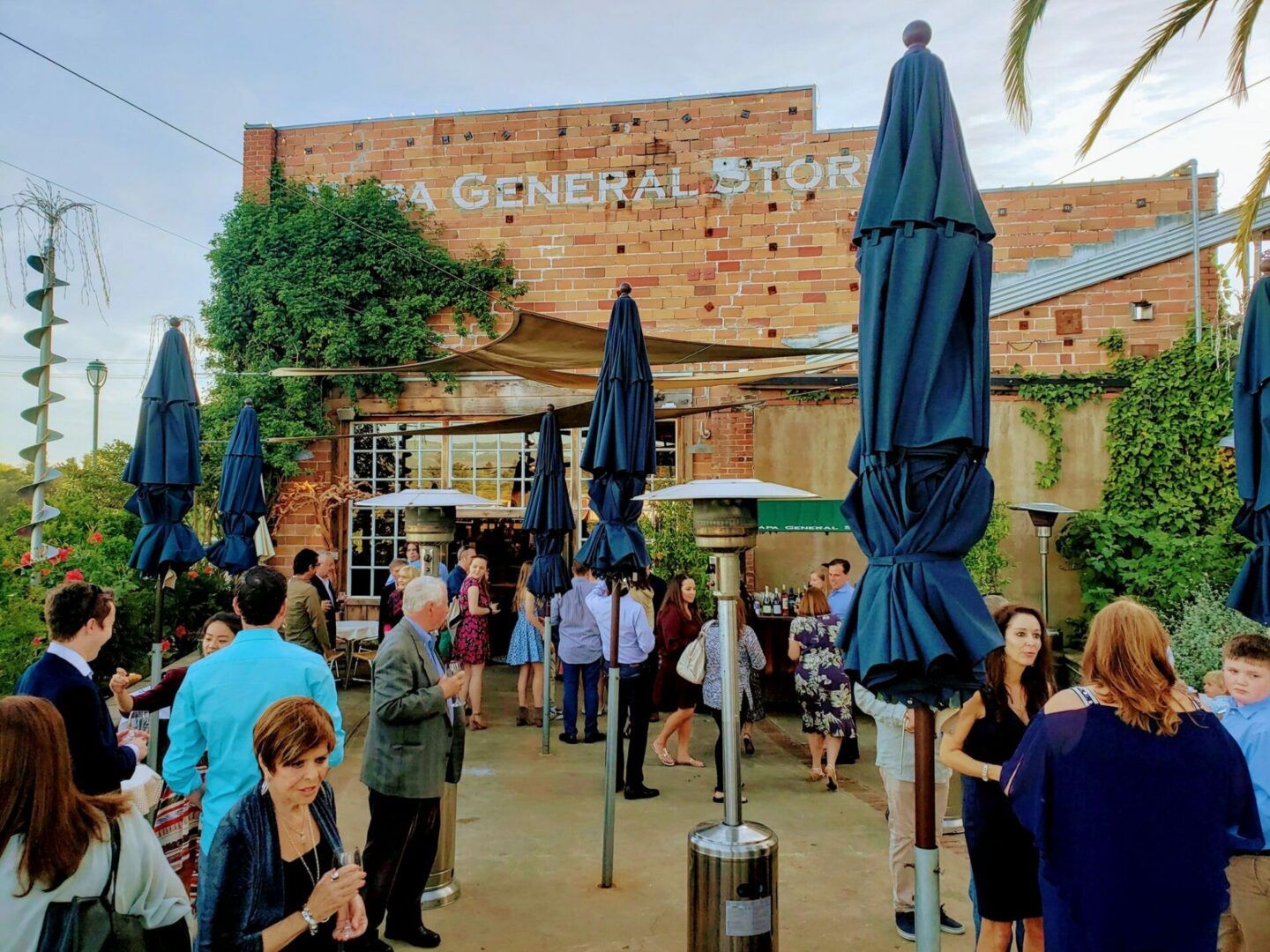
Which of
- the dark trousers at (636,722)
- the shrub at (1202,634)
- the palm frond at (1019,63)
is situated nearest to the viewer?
the palm frond at (1019,63)

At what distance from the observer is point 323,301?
11461 mm

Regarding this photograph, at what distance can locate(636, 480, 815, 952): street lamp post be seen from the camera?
341 cm

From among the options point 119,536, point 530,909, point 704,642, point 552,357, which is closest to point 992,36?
point 552,357

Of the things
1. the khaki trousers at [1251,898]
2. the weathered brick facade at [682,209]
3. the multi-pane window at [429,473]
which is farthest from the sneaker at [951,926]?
the multi-pane window at [429,473]

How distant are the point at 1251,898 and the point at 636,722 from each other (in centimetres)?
407

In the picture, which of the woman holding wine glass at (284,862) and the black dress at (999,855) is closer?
the woman holding wine glass at (284,862)

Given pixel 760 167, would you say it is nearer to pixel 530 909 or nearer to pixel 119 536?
pixel 119 536

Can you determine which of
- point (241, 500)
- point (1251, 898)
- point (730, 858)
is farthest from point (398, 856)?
point (241, 500)

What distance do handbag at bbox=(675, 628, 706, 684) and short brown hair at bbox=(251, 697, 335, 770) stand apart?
4545mm

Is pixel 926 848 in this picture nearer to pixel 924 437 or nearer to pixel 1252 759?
pixel 924 437

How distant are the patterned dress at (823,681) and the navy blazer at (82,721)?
4932mm

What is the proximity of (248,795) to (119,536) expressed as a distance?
22.3 feet

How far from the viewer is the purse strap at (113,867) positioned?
5.97 feet

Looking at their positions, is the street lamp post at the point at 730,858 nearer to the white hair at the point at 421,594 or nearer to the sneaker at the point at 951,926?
the sneaker at the point at 951,926
